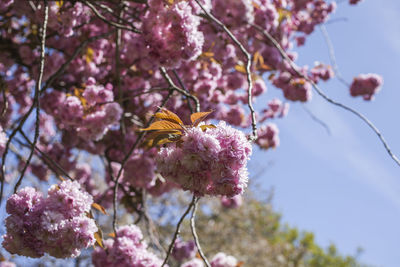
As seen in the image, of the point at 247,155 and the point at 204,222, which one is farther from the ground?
the point at 204,222

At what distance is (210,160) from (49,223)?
69 cm

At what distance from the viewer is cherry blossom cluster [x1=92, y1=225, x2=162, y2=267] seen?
2.02 m

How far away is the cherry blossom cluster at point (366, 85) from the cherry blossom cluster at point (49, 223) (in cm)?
383

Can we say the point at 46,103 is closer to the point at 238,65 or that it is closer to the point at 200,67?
the point at 200,67

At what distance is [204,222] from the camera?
12.6m

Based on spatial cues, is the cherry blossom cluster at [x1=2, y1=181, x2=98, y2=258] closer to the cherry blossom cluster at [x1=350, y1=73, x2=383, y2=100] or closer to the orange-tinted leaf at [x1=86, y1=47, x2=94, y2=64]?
the orange-tinted leaf at [x1=86, y1=47, x2=94, y2=64]

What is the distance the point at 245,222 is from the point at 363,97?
A: 9.46m

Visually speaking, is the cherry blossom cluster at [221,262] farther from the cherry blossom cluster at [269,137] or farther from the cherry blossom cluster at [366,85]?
the cherry blossom cluster at [366,85]

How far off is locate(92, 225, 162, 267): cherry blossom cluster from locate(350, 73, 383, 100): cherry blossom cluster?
3.41 meters

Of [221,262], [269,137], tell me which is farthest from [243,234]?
[221,262]

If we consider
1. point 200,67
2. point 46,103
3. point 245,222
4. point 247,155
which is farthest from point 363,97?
point 245,222

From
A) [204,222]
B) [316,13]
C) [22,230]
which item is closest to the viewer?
[22,230]

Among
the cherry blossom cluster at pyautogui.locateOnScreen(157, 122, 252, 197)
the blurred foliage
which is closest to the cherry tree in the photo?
the cherry blossom cluster at pyautogui.locateOnScreen(157, 122, 252, 197)

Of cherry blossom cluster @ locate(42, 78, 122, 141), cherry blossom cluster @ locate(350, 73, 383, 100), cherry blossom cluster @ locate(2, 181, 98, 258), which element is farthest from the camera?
cherry blossom cluster @ locate(350, 73, 383, 100)
